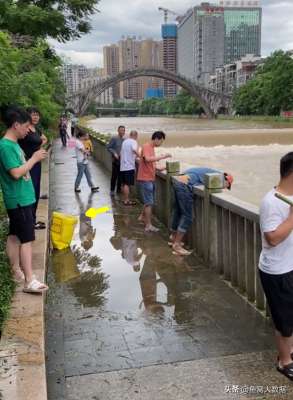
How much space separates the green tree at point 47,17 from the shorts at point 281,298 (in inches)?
597

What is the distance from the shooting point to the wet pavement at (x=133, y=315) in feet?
12.1

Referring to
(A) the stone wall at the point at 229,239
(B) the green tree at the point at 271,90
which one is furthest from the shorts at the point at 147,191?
(B) the green tree at the point at 271,90

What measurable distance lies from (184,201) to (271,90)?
7047 centimetres

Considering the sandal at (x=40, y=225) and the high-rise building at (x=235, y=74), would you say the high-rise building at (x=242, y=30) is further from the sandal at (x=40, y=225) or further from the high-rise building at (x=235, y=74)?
the sandal at (x=40, y=225)

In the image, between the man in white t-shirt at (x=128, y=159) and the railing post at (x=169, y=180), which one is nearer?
the railing post at (x=169, y=180)

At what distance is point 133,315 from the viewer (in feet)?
15.1

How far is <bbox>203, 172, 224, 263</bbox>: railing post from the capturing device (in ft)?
18.9

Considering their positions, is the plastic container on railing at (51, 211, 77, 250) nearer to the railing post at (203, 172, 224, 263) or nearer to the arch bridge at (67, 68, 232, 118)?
the railing post at (203, 172, 224, 263)

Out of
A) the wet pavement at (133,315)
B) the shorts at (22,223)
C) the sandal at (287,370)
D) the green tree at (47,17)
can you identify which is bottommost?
the wet pavement at (133,315)

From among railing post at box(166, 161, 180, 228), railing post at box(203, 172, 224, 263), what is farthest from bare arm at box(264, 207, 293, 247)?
railing post at box(166, 161, 180, 228)

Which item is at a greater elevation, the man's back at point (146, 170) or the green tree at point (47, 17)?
the green tree at point (47, 17)

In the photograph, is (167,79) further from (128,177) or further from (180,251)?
(180,251)

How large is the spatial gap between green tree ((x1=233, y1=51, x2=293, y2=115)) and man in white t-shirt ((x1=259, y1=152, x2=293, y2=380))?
69.5 metres

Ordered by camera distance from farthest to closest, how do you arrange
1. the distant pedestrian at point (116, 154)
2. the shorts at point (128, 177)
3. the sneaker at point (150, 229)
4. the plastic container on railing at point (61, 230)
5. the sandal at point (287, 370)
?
the distant pedestrian at point (116, 154)
the shorts at point (128, 177)
the sneaker at point (150, 229)
the plastic container on railing at point (61, 230)
the sandal at point (287, 370)
